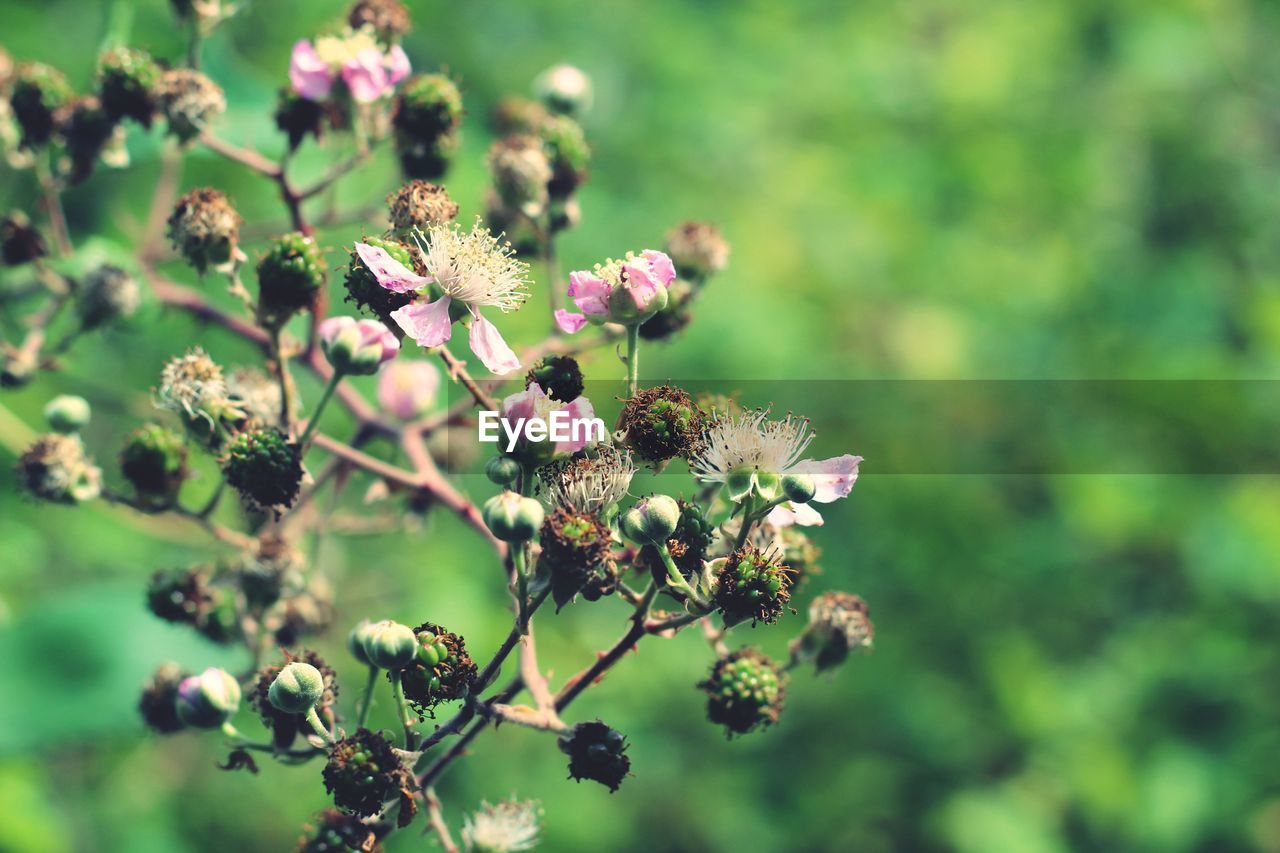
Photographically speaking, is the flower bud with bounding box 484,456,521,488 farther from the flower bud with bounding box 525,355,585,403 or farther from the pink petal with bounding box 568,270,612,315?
the pink petal with bounding box 568,270,612,315

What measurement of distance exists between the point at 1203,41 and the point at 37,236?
5225 mm

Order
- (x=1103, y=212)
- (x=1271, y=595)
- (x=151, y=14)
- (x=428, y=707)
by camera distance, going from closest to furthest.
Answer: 1. (x=428, y=707)
2. (x=151, y=14)
3. (x=1271, y=595)
4. (x=1103, y=212)

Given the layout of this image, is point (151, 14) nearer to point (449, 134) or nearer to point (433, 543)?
point (449, 134)

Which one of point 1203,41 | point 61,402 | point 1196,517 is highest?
point 1203,41

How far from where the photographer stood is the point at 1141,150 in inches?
208

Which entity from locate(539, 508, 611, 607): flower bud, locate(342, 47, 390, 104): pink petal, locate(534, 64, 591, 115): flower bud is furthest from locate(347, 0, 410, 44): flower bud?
locate(539, 508, 611, 607): flower bud

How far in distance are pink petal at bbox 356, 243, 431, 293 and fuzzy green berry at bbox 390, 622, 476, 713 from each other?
0.51 metres

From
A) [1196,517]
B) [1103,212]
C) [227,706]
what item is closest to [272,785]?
[227,706]

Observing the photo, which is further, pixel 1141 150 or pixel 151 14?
pixel 1141 150

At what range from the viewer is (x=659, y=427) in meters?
1.68

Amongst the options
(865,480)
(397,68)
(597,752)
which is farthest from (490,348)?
(865,480)

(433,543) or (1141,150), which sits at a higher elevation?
(1141,150)

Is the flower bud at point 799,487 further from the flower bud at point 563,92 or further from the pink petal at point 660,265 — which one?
the flower bud at point 563,92

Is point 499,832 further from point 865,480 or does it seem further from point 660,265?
point 865,480
